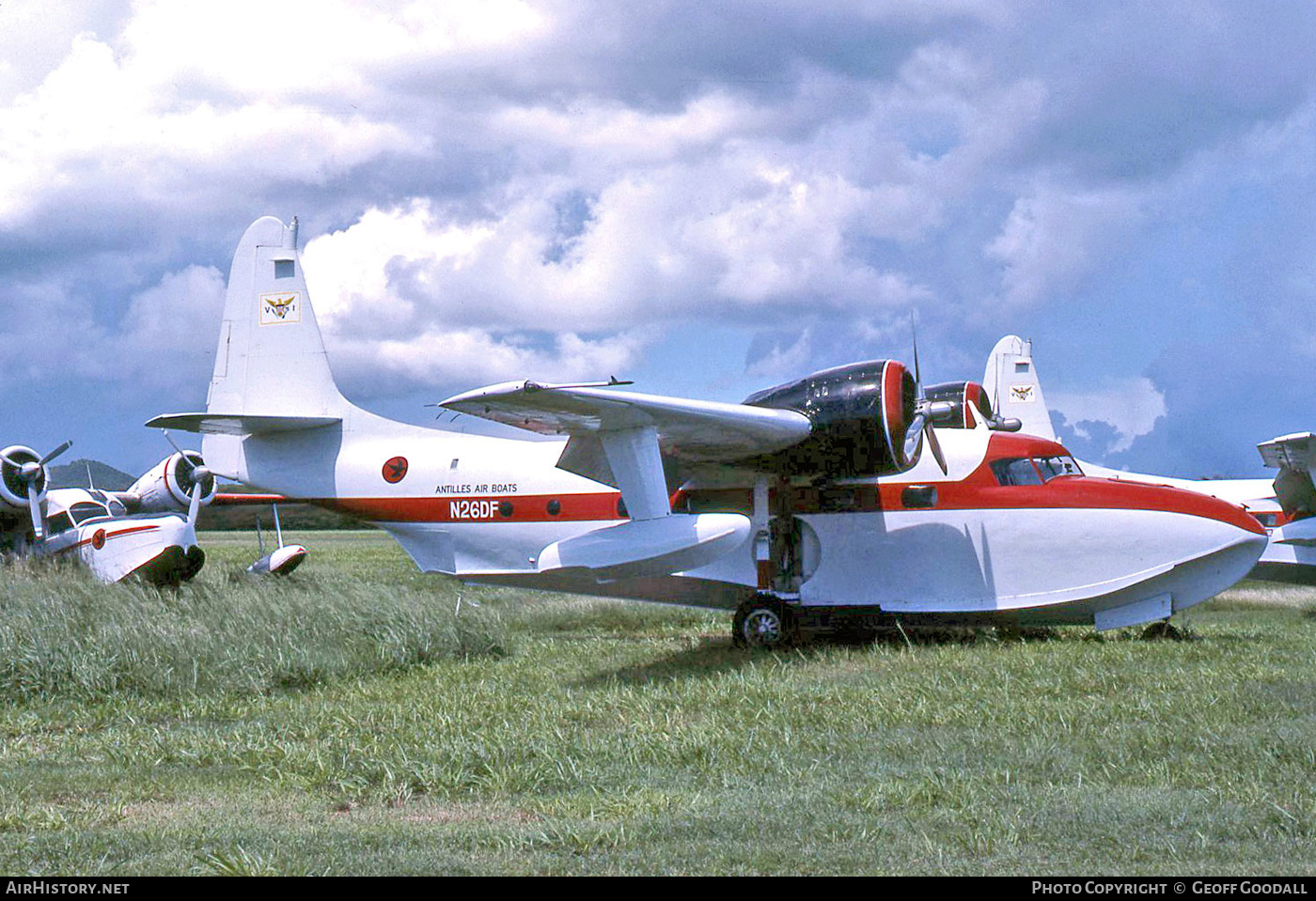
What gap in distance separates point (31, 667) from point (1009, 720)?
26.2 ft

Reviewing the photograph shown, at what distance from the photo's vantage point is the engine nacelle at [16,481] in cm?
1823

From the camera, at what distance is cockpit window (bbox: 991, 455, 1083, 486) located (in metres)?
12.8

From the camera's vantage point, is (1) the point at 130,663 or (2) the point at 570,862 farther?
(1) the point at 130,663

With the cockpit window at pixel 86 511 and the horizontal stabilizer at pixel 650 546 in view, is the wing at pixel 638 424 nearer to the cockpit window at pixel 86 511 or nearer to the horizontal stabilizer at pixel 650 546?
the horizontal stabilizer at pixel 650 546

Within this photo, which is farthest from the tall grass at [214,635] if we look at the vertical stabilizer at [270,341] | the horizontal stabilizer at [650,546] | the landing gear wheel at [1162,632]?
the landing gear wheel at [1162,632]

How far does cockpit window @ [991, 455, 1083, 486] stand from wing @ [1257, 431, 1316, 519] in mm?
4492

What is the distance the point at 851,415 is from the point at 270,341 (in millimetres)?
8346

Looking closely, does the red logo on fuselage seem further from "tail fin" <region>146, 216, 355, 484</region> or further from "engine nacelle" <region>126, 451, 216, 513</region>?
"engine nacelle" <region>126, 451, 216, 513</region>

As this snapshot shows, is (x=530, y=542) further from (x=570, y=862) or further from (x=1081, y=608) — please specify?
(x=570, y=862)

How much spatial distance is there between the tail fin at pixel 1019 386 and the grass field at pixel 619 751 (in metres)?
14.2

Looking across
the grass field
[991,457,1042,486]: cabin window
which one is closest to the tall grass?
the grass field
